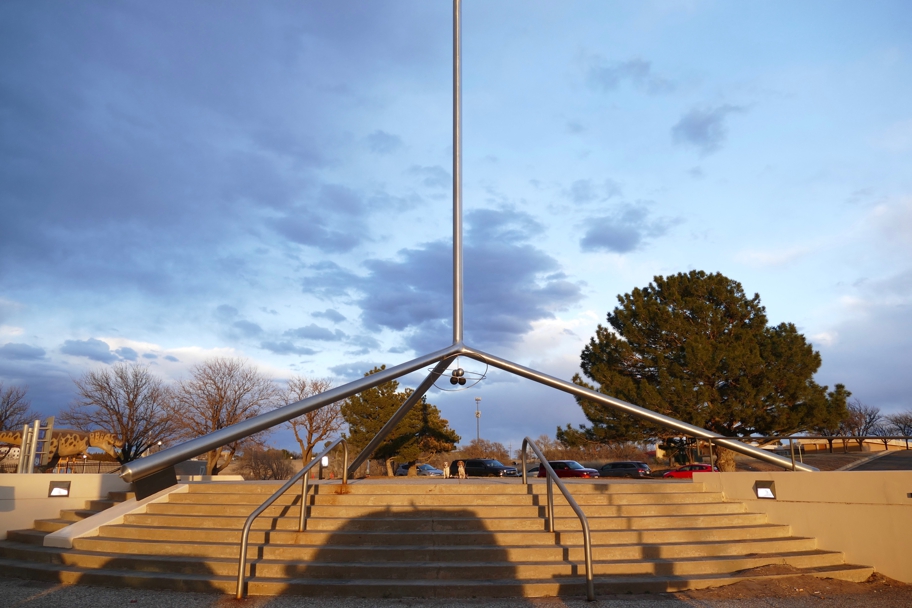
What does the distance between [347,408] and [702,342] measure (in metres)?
17.9

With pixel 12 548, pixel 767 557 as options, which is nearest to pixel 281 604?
pixel 12 548

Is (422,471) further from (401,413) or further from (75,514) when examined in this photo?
(75,514)

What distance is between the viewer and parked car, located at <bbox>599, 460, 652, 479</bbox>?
909 inches

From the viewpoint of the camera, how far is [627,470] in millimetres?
23281

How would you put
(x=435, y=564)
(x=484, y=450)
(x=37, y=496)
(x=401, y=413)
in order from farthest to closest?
(x=484, y=450) < (x=401, y=413) < (x=37, y=496) < (x=435, y=564)

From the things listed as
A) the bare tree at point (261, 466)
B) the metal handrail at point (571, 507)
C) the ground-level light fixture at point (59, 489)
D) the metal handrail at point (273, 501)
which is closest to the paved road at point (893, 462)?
the metal handrail at point (571, 507)

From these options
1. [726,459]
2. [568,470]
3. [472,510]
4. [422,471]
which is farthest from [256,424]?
[422,471]

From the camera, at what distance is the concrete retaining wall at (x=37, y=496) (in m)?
8.50


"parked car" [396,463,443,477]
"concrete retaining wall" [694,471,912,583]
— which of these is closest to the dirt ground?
"concrete retaining wall" [694,471,912,583]

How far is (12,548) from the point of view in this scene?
23.9 ft

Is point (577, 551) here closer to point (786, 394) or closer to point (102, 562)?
point (102, 562)

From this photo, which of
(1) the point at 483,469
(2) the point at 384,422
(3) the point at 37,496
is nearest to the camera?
(3) the point at 37,496

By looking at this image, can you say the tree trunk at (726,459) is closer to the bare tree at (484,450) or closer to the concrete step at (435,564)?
the concrete step at (435,564)

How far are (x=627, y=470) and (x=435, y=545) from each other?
18.3 metres
